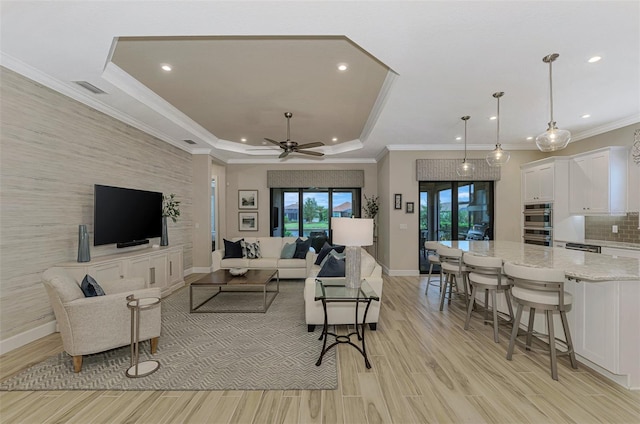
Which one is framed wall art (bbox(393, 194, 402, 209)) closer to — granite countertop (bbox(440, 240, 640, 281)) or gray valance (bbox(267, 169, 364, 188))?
gray valance (bbox(267, 169, 364, 188))

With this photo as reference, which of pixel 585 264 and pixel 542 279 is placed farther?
pixel 585 264

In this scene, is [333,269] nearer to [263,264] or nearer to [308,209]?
[263,264]

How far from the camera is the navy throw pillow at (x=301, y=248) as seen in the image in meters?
6.02

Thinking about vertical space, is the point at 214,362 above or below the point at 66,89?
below

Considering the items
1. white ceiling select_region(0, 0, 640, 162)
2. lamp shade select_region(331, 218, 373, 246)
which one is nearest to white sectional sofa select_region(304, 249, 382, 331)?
lamp shade select_region(331, 218, 373, 246)

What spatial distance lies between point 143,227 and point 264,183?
369cm

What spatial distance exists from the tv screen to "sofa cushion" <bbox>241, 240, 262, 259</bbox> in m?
1.63

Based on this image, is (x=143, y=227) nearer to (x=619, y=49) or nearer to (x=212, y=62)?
(x=212, y=62)

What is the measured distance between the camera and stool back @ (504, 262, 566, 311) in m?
2.41

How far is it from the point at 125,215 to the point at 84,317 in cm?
225

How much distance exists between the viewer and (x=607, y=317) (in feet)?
7.86

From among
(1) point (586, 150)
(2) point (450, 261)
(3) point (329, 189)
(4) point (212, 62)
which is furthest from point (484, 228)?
(4) point (212, 62)

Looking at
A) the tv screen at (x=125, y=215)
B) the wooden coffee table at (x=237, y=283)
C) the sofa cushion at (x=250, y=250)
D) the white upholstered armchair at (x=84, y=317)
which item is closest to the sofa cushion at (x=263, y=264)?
the sofa cushion at (x=250, y=250)

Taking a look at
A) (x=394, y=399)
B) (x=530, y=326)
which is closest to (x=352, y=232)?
(x=394, y=399)
